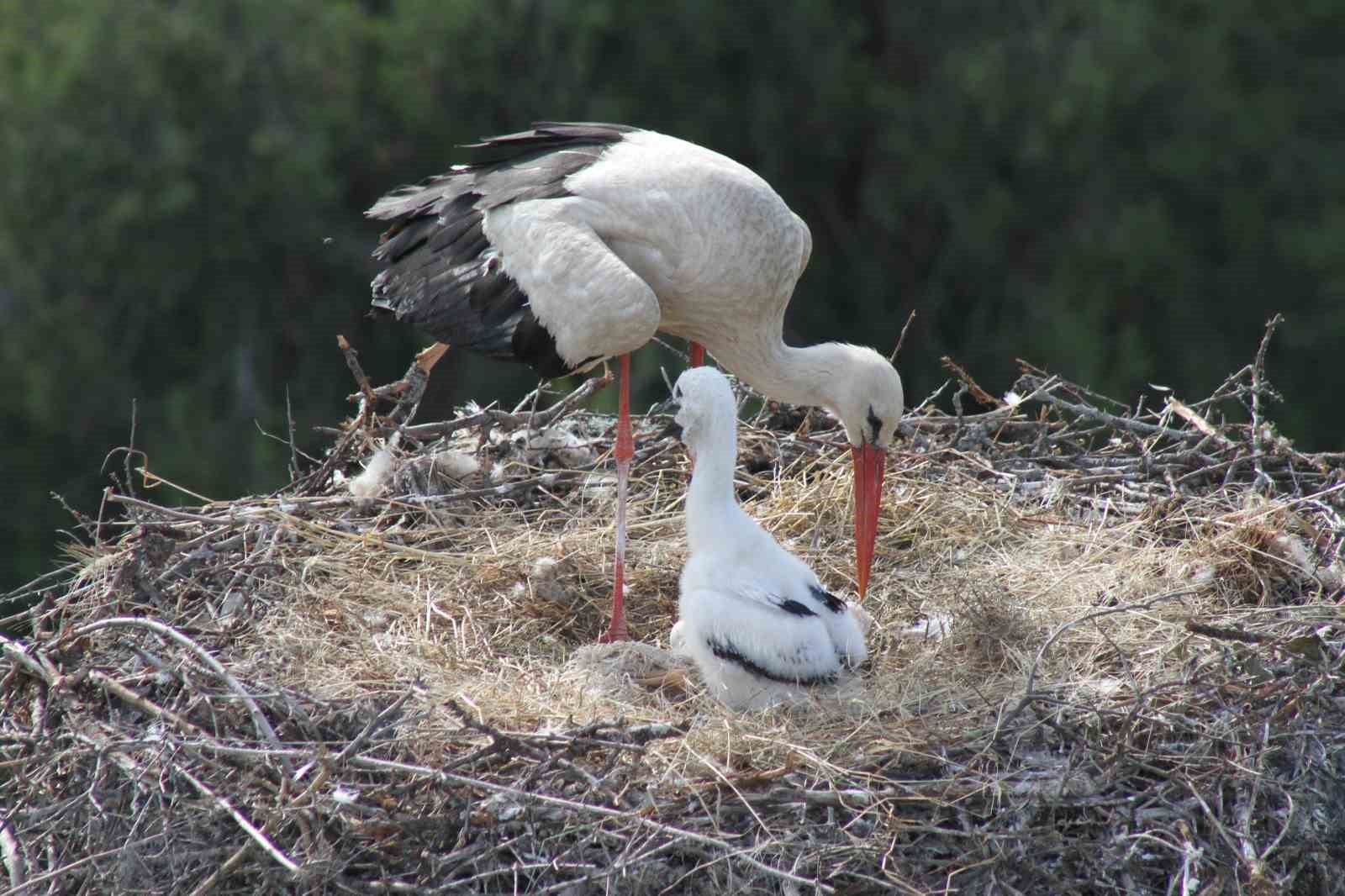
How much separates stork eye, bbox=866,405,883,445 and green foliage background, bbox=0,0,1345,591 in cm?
603

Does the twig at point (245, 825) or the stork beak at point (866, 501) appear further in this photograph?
the stork beak at point (866, 501)

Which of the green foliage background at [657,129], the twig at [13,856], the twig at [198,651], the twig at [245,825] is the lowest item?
the green foliage background at [657,129]

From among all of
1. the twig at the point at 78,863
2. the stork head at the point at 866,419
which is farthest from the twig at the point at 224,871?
the stork head at the point at 866,419

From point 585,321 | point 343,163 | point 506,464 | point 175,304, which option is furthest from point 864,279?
point 585,321

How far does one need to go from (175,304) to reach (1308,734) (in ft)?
34.1

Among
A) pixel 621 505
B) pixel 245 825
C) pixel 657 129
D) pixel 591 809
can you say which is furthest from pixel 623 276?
pixel 657 129

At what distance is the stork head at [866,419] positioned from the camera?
223 inches

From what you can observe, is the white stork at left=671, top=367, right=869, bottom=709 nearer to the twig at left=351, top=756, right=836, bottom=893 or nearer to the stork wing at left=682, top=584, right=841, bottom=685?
the stork wing at left=682, top=584, right=841, bottom=685

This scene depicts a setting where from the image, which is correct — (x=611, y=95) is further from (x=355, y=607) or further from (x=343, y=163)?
(x=355, y=607)

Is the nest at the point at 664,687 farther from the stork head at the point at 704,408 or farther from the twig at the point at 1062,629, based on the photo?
the stork head at the point at 704,408

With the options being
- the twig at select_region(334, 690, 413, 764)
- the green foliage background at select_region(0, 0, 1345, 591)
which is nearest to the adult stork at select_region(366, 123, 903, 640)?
the twig at select_region(334, 690, 413, 764)

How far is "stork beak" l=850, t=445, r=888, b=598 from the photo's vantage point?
222 inches

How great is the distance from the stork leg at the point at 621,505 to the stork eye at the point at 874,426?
0.77m

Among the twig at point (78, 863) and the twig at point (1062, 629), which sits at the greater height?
the twig at point (1062, 629)
